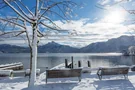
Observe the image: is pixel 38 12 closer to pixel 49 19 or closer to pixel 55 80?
pixel 49 19

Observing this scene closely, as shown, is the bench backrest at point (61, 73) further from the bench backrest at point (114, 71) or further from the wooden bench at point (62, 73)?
the bench backrest at point (114, 71)

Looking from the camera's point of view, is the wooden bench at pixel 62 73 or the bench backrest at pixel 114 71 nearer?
the wooden bench at pixel 62 73

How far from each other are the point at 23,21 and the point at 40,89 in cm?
390

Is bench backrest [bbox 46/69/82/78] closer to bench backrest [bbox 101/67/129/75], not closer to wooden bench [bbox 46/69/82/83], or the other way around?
wooden bench [bbox 46/69/82/83]

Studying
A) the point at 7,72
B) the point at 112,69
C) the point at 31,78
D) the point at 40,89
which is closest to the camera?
the point at 40,89

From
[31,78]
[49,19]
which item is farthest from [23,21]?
[31,78]

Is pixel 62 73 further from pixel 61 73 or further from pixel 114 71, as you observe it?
pixel 114 71

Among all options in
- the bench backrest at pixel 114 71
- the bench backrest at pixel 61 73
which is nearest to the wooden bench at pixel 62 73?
the bench backrest at pixel 61 73

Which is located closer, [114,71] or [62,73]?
[62,73]

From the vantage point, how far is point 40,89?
8.82 meters

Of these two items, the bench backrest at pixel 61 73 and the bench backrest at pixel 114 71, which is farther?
the bench backrest at pixel 114 71

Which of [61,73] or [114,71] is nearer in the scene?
[61,73]

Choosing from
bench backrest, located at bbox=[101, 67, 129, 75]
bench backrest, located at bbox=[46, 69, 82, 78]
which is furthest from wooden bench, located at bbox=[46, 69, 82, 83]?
bench backrest, located at bbox=[101, 67, 129, 75]

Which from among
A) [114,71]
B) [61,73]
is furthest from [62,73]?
[114,71]
